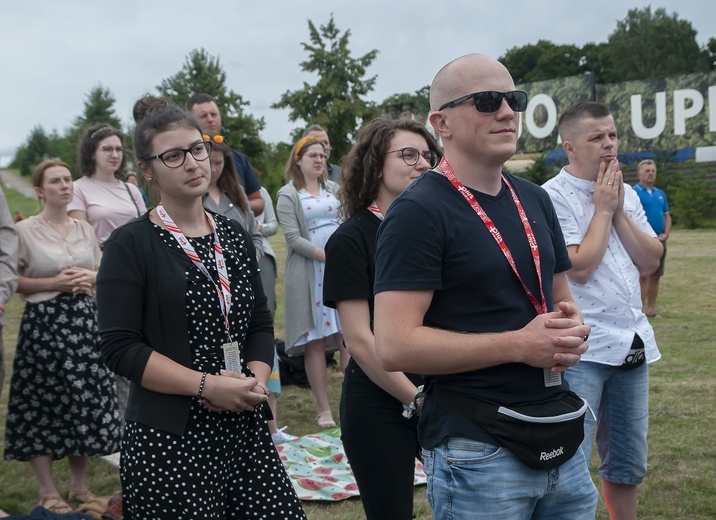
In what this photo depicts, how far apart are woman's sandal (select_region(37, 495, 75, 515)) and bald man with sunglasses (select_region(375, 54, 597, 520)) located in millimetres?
3200

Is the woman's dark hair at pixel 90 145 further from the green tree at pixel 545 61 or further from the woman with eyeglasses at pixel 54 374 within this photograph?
the green tree at pixel 545 61

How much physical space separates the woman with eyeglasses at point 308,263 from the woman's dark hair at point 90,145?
1.45 metres

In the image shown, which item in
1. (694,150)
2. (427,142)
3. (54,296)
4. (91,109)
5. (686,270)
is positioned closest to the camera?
(427,142)

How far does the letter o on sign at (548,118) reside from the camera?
3516cm

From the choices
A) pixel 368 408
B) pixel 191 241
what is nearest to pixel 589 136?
pixel 368 408

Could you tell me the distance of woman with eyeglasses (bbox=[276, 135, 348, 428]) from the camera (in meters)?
6.41

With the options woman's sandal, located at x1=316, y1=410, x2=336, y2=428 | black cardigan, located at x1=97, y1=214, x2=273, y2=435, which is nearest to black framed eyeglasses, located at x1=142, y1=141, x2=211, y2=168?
black cardigan, located at x1=97, y1=214, x2=273, y2=435

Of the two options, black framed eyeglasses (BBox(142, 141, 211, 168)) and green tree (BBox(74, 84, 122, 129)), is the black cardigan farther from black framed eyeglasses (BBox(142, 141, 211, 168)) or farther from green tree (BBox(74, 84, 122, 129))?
green tree (BBox(74, 84, 122, 129))

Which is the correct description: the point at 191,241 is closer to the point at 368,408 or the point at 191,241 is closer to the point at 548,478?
the point at 368,408

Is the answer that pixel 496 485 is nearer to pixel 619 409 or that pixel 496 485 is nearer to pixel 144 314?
pixel 144 314

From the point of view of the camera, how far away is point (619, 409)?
11.4 ft

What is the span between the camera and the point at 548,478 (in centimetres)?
214

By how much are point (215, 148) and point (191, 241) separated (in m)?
2.21

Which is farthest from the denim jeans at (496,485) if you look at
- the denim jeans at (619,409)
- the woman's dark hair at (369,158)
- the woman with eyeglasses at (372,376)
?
the woman's dark hair at (369,158)
